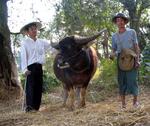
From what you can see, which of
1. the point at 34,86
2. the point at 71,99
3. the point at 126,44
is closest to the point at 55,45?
the point at 34,86

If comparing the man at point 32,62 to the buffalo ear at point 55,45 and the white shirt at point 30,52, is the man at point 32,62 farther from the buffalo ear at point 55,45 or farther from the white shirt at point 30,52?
the buffalo ear at point 55,45

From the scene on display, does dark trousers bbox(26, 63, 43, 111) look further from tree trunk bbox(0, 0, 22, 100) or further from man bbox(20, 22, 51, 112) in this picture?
tree trunk bbox(0, 0, 22, 100)

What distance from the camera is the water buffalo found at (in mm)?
8773

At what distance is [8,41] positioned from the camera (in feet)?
44.5

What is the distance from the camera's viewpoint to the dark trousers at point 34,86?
928cm

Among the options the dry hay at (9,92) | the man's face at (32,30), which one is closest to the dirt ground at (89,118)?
the man's face at (32,30)

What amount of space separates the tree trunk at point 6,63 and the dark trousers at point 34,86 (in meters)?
3.97

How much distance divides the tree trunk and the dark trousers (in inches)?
156

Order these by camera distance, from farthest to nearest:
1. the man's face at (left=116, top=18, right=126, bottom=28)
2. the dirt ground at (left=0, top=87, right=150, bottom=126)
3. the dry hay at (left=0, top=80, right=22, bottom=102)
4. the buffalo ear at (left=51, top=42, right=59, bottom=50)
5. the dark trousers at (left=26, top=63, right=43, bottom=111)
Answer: the dry hay at (left=0, top=80, right=22, bottom=102)
the dark trousers at (left=26, top=63, right=43, bottom=111)
the buffalo ear at (left=51, top=42, right=59, bottom=50)
the man's face at (left=116, top=18, right=126, bottom=28)
the dirt ground at (left=0, top=87, right=150, bottom=126)

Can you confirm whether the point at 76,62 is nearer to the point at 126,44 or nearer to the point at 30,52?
the point at 30,52

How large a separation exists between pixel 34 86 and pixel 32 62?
1.73 feet

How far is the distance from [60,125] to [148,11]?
1499cm

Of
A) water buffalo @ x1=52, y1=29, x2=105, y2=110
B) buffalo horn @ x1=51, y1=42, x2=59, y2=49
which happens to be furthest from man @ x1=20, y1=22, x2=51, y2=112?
water buffalo @ x1=52, y1=29, x2=105, y2=110

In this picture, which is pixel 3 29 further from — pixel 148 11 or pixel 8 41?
pixel 148 11
